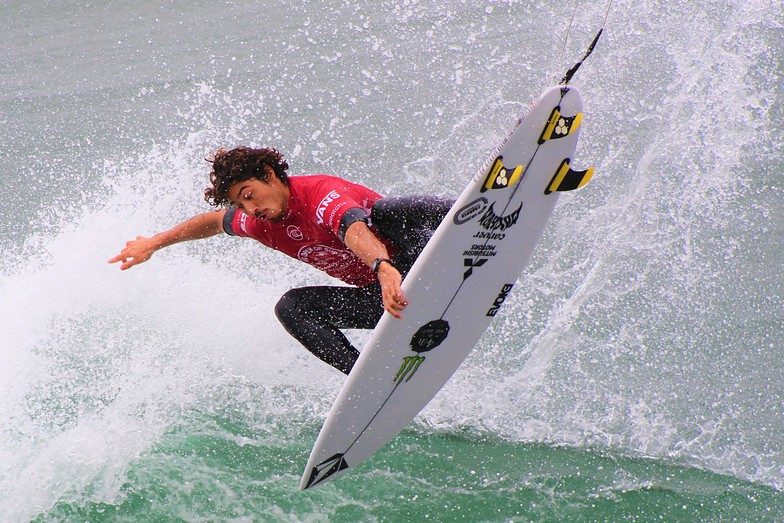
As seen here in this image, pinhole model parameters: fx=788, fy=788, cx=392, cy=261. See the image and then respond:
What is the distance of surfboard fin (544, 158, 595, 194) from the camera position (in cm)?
386

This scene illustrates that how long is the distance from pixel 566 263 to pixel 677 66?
3.05m

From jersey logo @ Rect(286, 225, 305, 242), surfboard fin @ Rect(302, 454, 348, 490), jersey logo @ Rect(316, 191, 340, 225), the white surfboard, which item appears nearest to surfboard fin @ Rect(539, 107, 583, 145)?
the white surfboard

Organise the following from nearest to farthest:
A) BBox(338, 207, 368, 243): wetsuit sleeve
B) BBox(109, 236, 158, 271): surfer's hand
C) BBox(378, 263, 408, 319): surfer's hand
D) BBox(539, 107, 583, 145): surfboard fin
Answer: BBox(378, 263, 408, 319): surfer's hand, BBox(338, 207, 368, 243): wetsuit sleeve, BBox(539, 107, 583, 145): surfboard fin, BBox(109, 236, 158, 271): surfer's hand

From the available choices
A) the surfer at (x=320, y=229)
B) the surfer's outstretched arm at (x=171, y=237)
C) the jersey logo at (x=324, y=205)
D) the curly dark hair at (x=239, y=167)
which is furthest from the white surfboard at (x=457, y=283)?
the surfer's outstretched arm at (x=171, y=237)

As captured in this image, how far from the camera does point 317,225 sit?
364 centimetres

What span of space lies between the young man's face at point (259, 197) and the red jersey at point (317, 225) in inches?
3.3

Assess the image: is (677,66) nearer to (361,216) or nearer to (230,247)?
(230,247)

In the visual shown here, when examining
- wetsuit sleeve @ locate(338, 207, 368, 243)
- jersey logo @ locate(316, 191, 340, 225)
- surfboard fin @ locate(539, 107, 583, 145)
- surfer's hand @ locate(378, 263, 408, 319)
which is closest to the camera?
surfer's hand @ locate(378, 263, 408, 319)

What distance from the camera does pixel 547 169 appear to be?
3.85m

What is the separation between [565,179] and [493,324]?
207cm

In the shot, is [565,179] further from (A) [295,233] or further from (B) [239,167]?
(B) [239,167]

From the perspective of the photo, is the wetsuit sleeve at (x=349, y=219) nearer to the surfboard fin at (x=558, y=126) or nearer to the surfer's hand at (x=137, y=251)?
the surfboard fin at (x=558, y=126)

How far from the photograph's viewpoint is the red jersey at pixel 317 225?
3.55m

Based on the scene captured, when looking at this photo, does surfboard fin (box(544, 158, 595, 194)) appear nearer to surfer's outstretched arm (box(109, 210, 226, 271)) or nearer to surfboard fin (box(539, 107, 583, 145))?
surfboard fin (box(539, 107, 583, 145))
